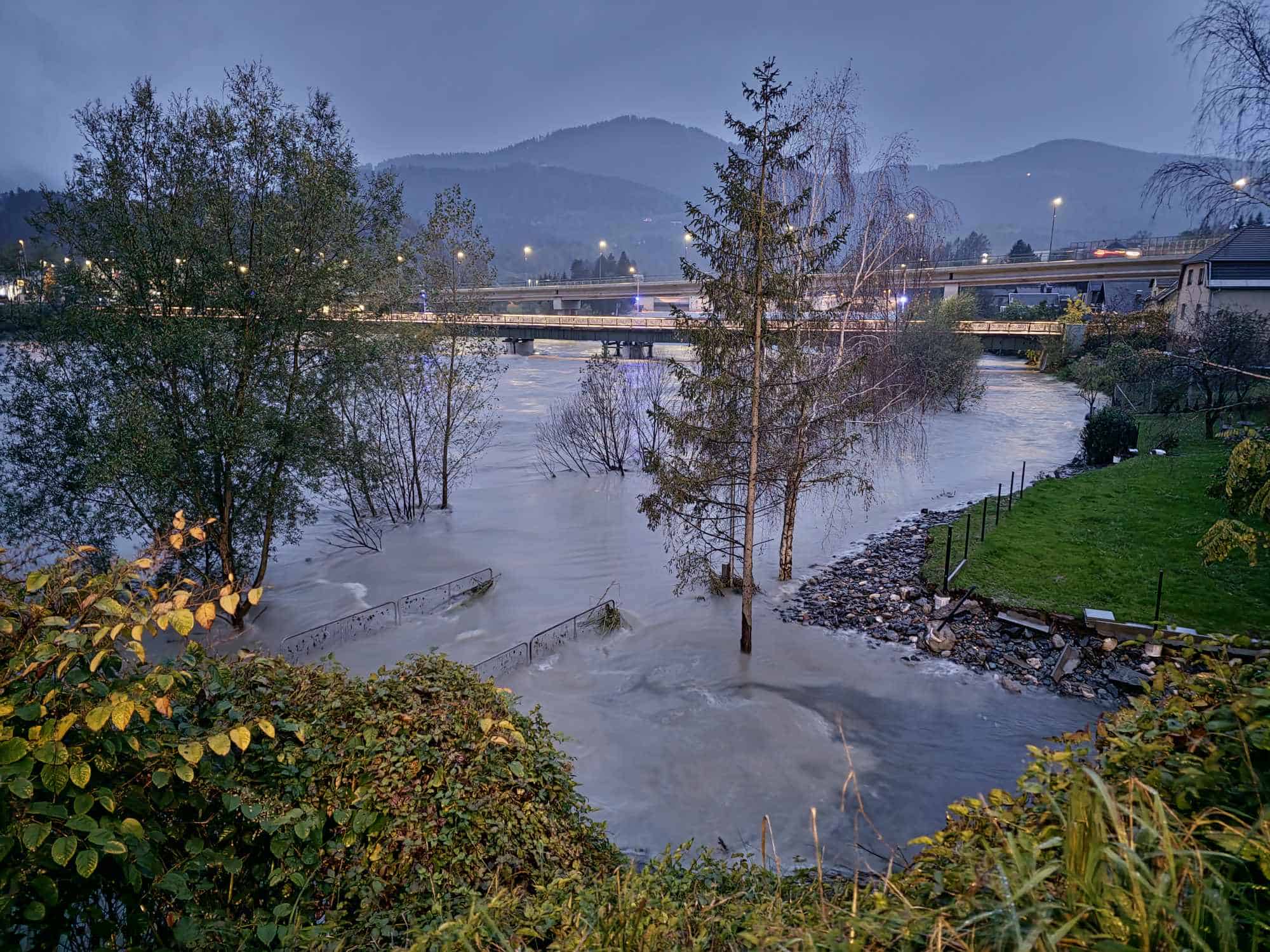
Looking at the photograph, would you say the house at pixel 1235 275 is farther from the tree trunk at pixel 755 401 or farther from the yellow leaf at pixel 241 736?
the yellow leaf at pixel 241 736

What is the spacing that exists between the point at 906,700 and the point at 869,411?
9008 mm

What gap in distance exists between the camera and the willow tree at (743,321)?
12.6 metres

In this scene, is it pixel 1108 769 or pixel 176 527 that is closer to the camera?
pixel 1108 769

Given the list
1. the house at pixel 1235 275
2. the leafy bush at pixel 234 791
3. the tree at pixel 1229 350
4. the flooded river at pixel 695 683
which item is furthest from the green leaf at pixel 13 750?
the house at pixel 1235 275

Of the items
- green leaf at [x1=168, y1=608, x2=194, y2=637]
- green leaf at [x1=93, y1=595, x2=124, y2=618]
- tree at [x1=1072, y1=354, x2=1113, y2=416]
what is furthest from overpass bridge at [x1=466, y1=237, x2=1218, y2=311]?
green leaf at [x1=93, y1=595, x2=124, y2=618]

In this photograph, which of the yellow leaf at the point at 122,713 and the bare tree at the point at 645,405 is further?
the bare tree at the point at 645,405

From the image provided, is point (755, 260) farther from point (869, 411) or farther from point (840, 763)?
point (840, 763)

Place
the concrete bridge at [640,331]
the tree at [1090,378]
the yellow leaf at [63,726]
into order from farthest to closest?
the concrete bridge at [640,331] < the tree at [1090,378] < the yellow leaf at [63,726]

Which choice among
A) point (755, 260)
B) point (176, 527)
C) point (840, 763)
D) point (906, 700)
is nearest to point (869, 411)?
point (755, 260)

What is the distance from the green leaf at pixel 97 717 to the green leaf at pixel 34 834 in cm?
39

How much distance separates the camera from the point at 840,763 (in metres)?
10.2

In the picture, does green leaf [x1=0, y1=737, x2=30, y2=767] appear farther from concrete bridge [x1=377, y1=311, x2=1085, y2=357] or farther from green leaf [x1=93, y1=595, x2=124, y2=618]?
concrete bridge [x1=377, y1=311, x2=1085, y2=357]

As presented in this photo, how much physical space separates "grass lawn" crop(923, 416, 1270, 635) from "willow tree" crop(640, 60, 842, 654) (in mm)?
5784

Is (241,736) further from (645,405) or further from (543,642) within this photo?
(645,405)
